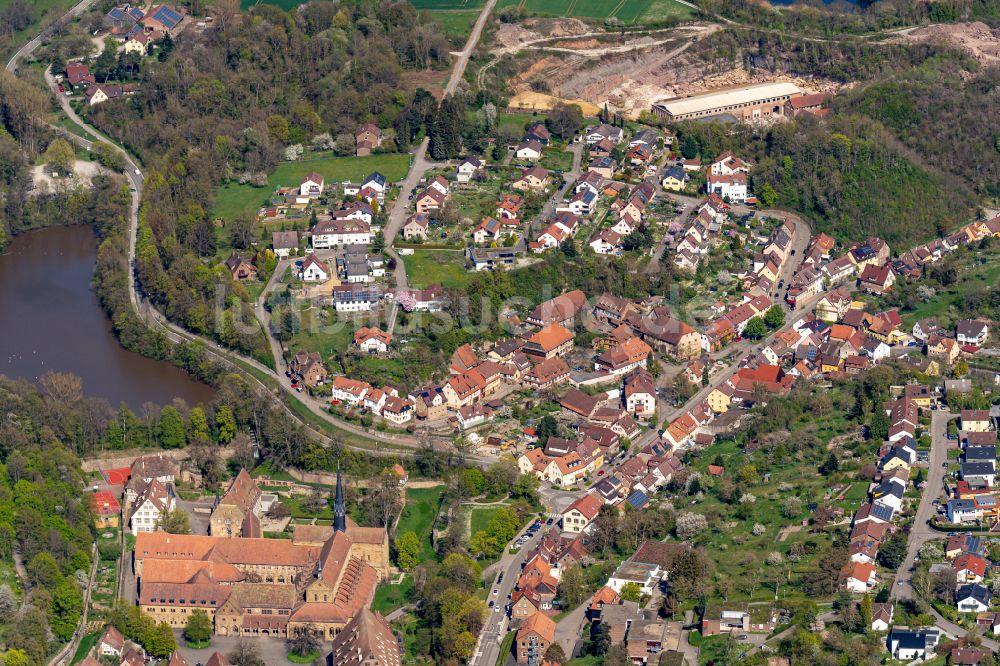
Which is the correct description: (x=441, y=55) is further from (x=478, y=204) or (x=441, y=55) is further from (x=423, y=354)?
(x=423, y=354)

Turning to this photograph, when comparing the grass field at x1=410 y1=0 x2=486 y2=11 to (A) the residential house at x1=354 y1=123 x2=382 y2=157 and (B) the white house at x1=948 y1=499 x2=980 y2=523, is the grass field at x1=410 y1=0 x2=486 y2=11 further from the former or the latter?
(B) the white house at x1=948 y1=499 x2=980 y2=523

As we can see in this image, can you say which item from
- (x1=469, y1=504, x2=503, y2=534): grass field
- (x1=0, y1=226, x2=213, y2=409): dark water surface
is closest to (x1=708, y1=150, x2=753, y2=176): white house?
(x1=0, y1=226, x2=213, y2=409): dark water surface

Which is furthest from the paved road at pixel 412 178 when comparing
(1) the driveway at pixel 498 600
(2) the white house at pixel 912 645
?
(2) the white house at pixel 912 645

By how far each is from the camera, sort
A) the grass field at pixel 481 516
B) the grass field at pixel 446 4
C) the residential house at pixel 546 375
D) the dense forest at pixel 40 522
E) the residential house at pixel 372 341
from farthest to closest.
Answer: the grass field at pixel 446 4, the residential house at pixel 372 341, the residential house at pixel 546 375, the grass field at pixel 481 516, the dense forest at pixel 40 522

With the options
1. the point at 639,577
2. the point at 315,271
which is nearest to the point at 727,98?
the point at 315,271

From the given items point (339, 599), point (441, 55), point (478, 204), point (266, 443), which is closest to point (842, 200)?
point (478, 204)

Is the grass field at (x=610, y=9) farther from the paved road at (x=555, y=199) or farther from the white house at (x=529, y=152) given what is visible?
the white house at (x=529, y=152)
